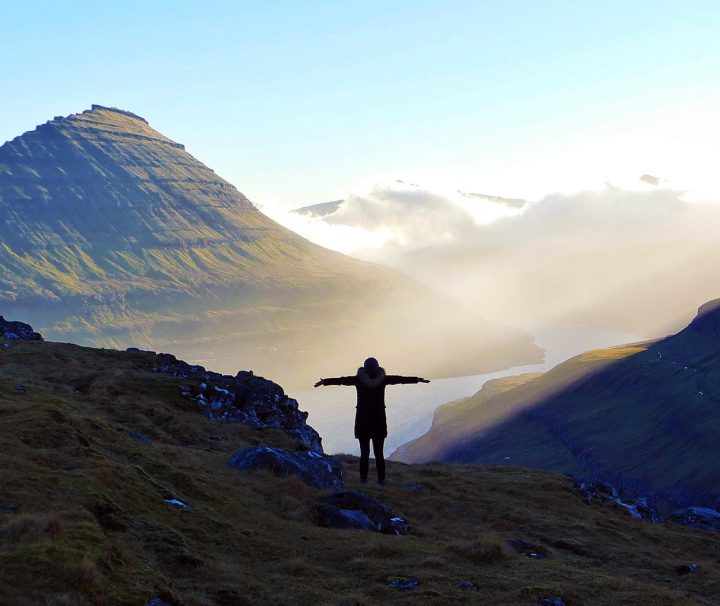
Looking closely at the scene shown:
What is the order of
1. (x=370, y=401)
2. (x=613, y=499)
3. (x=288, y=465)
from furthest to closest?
(x=613, y=499)
(x=288, y=465)
(x=370, y=401)

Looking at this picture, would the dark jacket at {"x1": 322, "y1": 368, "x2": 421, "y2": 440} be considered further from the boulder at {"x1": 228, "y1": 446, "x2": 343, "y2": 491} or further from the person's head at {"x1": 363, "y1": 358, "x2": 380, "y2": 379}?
the boulder at {"x1": 228, "y1": 446, "x2": 343, "y2": 491}

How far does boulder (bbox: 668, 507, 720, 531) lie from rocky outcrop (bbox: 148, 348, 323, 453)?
23.8 m

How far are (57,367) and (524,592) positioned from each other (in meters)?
43.6

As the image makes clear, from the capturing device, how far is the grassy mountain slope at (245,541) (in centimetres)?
1612

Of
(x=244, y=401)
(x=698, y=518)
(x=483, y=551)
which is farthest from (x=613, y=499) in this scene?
(x=483, y=551)

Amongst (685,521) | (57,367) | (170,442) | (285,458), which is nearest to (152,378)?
(57,367)

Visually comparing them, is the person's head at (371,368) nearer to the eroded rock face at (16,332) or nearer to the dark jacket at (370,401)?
the dark jacket at (370,401)

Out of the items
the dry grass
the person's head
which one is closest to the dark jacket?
the person's head

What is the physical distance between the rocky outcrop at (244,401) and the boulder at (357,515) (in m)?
20.0

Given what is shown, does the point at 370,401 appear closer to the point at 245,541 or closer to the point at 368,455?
the point at 368,455

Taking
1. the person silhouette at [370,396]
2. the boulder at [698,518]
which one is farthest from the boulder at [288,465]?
the boulder at [698,518]

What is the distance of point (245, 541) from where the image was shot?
2200cm

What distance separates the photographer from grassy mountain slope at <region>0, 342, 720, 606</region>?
1612 cm

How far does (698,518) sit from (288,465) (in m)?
28.3
